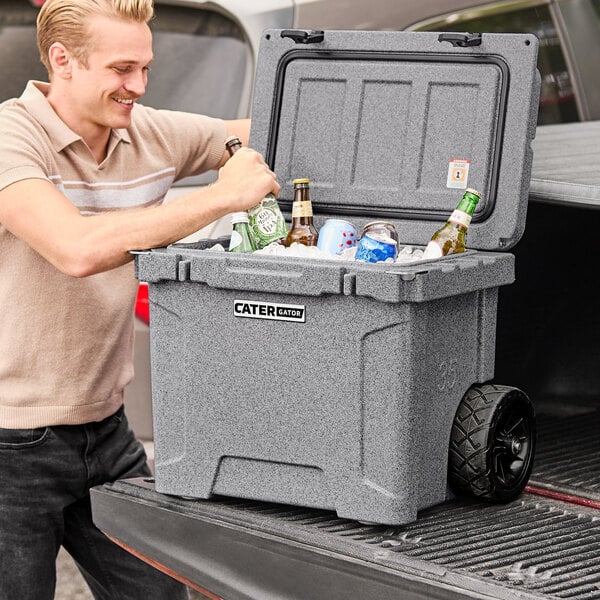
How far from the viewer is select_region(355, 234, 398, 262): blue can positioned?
9.18 feet

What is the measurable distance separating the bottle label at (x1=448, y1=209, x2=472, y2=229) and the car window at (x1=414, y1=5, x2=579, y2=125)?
1.92 meters

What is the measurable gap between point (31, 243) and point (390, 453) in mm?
949

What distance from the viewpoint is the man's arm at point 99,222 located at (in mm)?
2867

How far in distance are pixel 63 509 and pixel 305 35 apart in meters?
1.33

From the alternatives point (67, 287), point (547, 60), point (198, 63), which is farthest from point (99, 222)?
point (547, 60)

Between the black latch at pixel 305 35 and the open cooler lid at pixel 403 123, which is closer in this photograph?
the open cooler lid at pixel 403 123

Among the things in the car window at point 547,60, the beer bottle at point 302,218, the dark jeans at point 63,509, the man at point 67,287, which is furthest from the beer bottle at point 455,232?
the car window at point 547,60

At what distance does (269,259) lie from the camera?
8.98 ft

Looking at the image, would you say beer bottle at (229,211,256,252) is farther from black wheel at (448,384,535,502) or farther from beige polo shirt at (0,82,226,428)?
black wheel at (448,384,535,502)

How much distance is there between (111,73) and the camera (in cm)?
312

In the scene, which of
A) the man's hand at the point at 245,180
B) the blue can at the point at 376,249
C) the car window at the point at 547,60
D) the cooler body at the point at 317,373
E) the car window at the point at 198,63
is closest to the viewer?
the cooler body at the point at 317,373

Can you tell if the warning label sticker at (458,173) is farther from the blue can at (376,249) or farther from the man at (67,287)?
the man at (67,287)

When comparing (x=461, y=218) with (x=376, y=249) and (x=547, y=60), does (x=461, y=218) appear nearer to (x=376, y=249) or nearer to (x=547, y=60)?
(x=376, y=249)

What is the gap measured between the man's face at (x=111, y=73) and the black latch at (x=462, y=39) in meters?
Answer: 0.71
